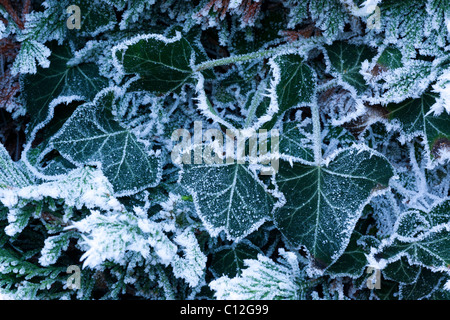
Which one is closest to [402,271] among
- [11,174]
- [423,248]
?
[423,248]

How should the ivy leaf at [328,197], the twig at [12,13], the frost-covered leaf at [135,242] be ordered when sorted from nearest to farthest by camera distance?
the frost-covered leaf at [135,242] → the ivy leaf at [328,197] → the twig at [12,13]

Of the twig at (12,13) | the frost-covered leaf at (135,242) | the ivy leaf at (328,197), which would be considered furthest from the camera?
the twig at (12,13)

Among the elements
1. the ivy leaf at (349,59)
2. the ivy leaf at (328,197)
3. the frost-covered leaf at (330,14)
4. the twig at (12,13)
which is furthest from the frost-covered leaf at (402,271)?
the twig at (12,13)

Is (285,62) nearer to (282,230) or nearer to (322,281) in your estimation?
(282,230)

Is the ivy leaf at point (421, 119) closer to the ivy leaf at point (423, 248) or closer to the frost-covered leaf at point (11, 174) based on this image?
the ivy leaf at point (423, 248)

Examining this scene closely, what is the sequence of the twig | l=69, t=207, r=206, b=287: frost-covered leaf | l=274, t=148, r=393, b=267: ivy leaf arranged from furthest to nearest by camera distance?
the twig
l=274, t=148, r=393, b=267: ivy leaf
l=69, t=207, r=206, b=287: frost-covered leaf

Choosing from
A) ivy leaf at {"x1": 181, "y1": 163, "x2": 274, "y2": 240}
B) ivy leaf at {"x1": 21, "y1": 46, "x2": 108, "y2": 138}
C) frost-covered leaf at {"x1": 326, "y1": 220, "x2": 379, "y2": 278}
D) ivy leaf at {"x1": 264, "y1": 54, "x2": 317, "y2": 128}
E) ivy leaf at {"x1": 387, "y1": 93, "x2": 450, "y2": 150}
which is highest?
ivy leaf at {"x1": 21, "y1": 46, "x2": 108, "y2": 138}

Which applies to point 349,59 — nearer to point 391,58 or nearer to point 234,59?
point 391,58

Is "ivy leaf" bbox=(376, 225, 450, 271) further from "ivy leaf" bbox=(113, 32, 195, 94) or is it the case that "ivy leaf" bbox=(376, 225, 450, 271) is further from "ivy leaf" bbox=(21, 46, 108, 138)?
"ivy leaf" bbox=(21, 46, 108, 138)

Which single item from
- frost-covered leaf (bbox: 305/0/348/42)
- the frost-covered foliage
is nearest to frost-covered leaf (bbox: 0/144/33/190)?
the frost-covered foliage
